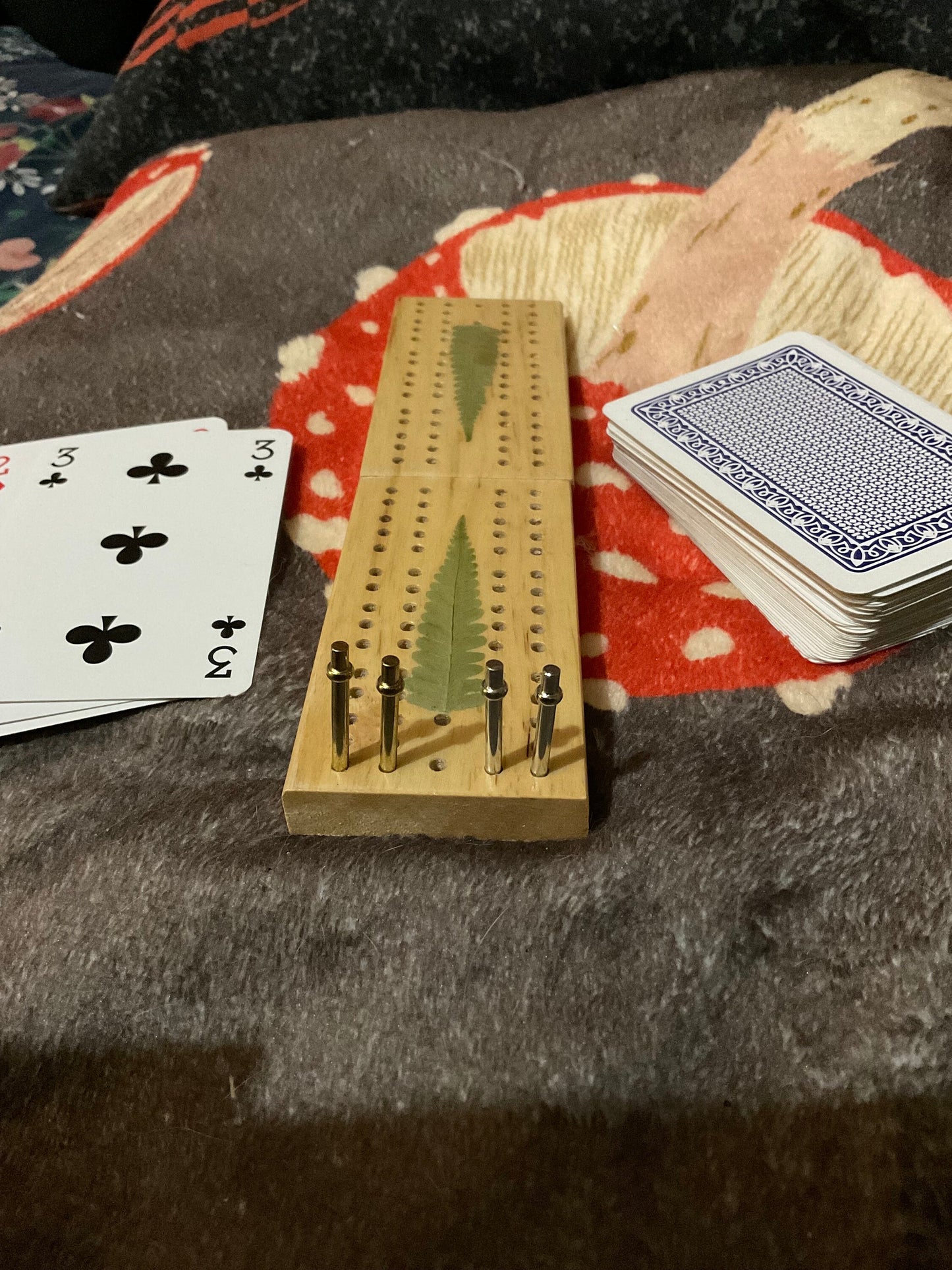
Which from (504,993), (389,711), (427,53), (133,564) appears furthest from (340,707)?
(427,53)

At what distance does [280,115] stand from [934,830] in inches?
43.4

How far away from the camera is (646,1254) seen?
426 millimetres

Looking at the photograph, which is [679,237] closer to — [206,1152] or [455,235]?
[455,235]

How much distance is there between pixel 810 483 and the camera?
69 centimetres

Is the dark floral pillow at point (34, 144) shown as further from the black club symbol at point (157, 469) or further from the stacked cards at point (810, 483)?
the stacked cards at point (810, 483)

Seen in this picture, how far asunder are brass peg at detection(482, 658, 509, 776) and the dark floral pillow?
0.90 meters

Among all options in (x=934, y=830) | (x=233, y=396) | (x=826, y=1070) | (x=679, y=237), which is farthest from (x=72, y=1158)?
(x=679, y=237)

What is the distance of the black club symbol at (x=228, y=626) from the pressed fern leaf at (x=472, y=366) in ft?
0.85

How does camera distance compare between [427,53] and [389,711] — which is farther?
[427,53]

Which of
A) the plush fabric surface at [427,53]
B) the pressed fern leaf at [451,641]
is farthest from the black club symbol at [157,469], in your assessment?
the plush fabric surface at [427,53]

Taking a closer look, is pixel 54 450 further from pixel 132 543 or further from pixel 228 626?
pixel 228 626

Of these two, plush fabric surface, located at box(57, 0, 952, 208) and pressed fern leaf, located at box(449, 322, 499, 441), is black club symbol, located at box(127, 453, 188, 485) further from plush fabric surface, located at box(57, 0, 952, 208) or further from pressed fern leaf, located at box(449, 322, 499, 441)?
plush fabric surface, located at box(57, 0, 952, 208)

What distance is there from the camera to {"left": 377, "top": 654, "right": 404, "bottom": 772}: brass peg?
518mm

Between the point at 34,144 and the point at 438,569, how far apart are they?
1.15m
